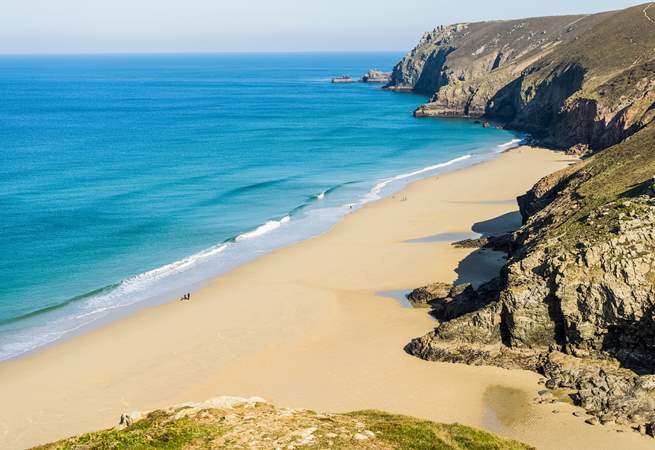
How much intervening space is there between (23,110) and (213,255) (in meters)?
106

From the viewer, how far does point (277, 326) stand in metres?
36.0

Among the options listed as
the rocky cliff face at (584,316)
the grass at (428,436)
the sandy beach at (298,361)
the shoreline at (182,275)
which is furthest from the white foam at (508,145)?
the grass at (428,436)

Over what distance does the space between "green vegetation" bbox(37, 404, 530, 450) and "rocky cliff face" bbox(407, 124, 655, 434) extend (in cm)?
832

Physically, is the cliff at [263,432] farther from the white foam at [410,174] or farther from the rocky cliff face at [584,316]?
the white foam at [410,174]

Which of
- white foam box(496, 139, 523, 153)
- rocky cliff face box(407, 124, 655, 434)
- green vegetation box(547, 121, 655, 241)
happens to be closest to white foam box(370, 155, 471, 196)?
white foam box(496, 139, 523, 153)

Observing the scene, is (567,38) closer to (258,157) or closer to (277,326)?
(258,157)

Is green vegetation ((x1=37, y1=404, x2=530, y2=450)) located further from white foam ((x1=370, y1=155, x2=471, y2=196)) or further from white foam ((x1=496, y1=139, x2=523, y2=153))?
white foam ((x1=496, y1=139, x2=523, y2=153))

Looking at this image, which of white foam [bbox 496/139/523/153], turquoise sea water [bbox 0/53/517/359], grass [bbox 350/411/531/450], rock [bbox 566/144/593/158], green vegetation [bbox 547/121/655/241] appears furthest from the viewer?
white foam [bbox 496/139/523/153]

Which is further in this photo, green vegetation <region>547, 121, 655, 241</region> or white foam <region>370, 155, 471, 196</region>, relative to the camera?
white foam <region>370, 155, 471, 196</region>

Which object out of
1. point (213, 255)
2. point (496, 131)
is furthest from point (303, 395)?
point (496, 131)

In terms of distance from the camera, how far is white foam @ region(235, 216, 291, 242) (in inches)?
2124

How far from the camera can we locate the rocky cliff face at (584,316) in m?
26.4

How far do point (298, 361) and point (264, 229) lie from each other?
83.4ft

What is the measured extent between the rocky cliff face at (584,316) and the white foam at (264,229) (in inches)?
972
